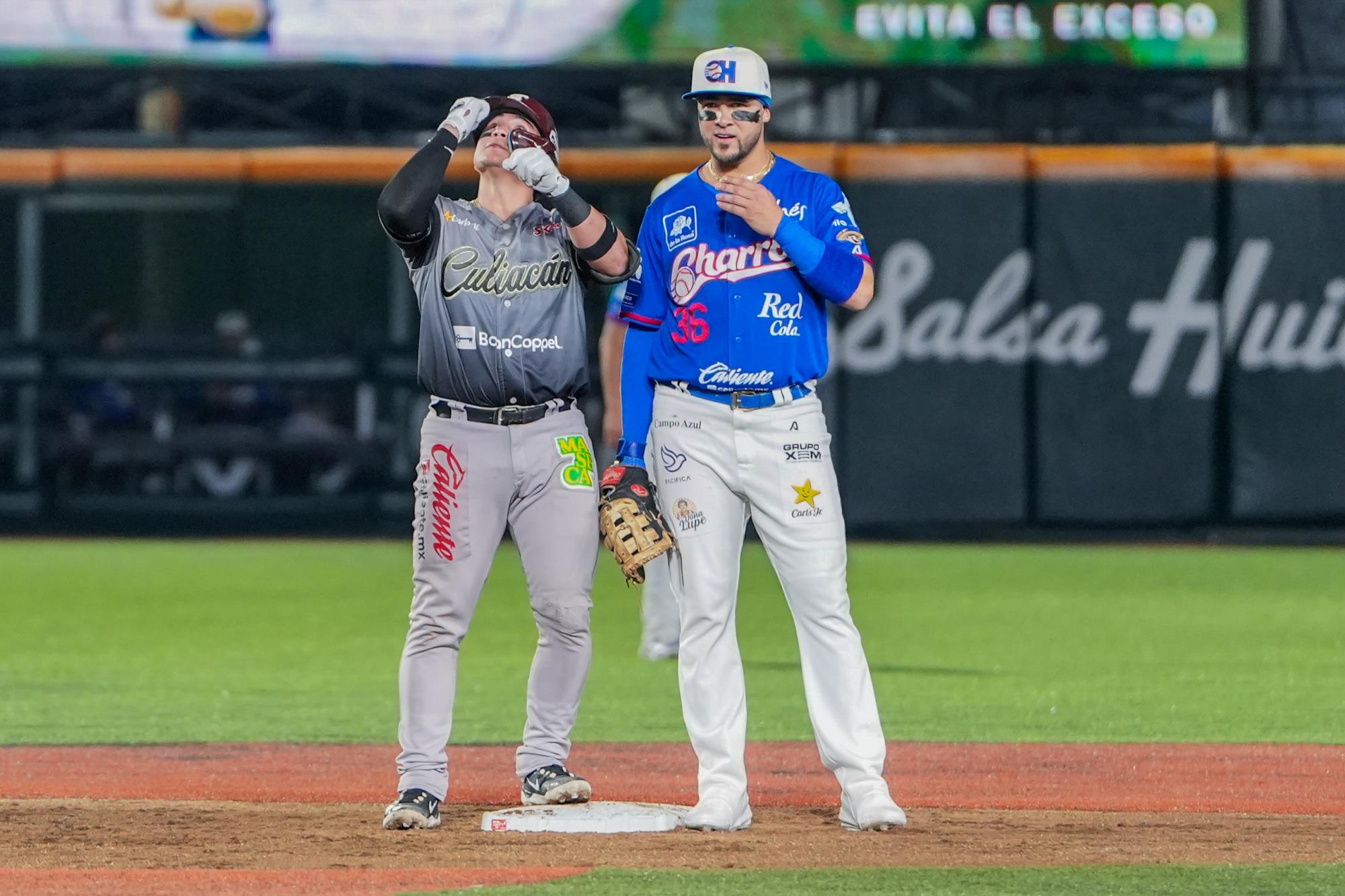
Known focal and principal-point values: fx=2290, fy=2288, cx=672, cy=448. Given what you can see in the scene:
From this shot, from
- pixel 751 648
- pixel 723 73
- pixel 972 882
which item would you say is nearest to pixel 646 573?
pixel 751 648

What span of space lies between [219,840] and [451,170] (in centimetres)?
1116

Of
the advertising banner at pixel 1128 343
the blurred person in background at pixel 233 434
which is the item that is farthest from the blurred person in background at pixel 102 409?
the advertising banner at pixel 1128 343

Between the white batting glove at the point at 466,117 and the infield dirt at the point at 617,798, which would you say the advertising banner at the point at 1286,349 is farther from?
the white batting glove at the point at 466,117

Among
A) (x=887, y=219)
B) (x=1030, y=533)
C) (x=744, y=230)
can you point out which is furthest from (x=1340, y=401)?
(x=744, y=230)

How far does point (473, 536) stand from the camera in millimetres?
5980

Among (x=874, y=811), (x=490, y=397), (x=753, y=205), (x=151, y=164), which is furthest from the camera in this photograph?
(x=151, y=164)

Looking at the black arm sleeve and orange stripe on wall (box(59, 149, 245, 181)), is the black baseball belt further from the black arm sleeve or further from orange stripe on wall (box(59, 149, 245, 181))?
orange stripe on wall (box(59, 149, 245, 181))

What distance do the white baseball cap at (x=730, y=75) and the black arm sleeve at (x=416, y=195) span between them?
675 mm

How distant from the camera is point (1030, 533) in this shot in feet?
55.8

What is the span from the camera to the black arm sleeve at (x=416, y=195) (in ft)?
19.1

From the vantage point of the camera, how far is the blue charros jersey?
588 cm

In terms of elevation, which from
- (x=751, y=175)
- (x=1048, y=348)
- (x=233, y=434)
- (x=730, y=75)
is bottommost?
(x=233, y=434)

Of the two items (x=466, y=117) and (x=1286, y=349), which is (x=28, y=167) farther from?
(x=466, y=117)

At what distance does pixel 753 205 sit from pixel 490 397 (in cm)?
86
